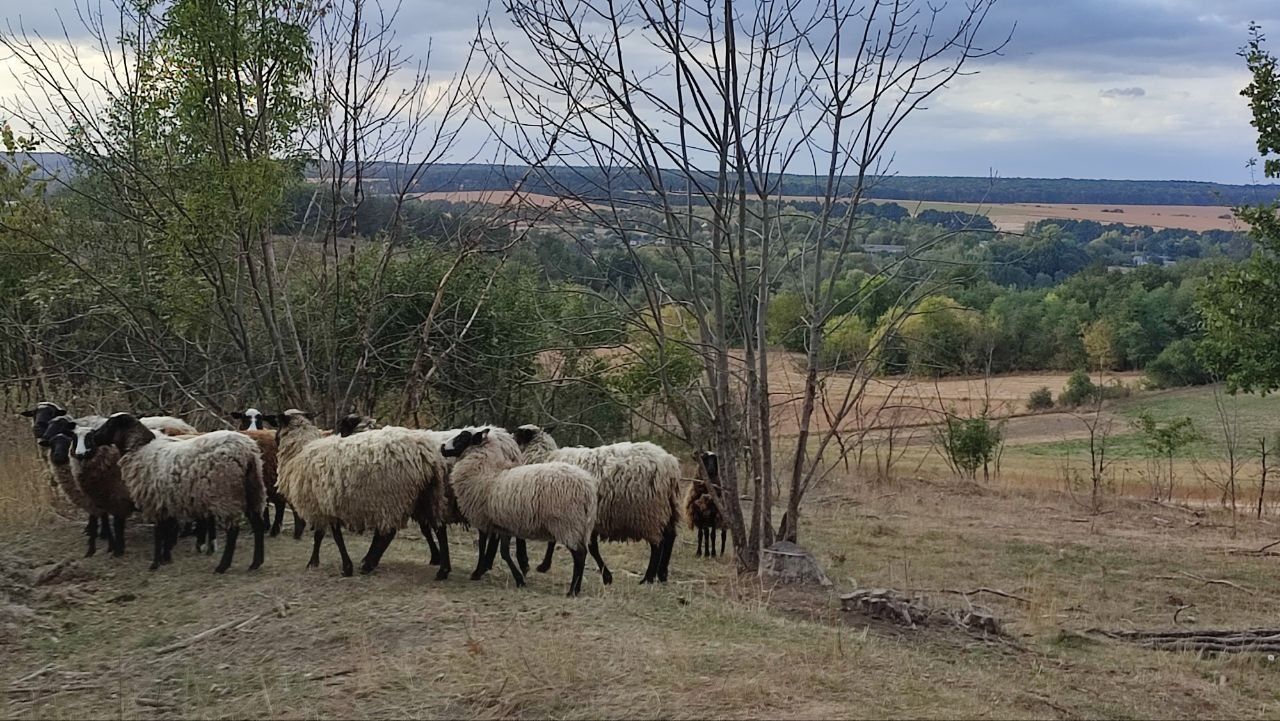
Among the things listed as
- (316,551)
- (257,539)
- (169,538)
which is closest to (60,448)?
(169,538)

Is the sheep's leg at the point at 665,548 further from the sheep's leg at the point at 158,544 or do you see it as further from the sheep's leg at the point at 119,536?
the sheep's leg at the point at 119,536

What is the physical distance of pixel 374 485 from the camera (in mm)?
8328

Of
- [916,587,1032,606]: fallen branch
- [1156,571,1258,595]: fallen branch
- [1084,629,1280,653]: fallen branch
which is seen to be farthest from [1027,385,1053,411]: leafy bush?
[1084,629,1280,653]: fallen branch

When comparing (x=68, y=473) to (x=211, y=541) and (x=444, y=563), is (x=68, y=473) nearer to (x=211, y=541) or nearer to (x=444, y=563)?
(x=211, y=541)

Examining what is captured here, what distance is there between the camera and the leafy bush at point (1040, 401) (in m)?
44.9

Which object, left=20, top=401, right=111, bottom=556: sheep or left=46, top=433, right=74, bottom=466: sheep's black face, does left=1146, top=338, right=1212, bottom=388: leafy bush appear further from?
left=46, top=433, right=74, bottom=466: sheep's black face

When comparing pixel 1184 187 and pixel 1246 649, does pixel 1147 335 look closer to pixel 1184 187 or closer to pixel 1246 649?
pixel 1184 187

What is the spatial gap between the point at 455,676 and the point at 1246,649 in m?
6.16

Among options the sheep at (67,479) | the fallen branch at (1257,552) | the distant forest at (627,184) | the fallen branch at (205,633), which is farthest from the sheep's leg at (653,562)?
the fallen branch at (1257,552)

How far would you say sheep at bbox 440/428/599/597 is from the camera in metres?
8.16

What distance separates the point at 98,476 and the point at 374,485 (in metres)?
2.49

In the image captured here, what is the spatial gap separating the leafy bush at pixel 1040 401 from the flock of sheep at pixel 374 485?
1527 inches

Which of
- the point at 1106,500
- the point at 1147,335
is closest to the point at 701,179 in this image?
the point at 1106,500

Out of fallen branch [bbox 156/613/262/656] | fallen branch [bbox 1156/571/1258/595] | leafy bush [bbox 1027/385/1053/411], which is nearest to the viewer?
fallen branch [bbox 156/613/262/656]
